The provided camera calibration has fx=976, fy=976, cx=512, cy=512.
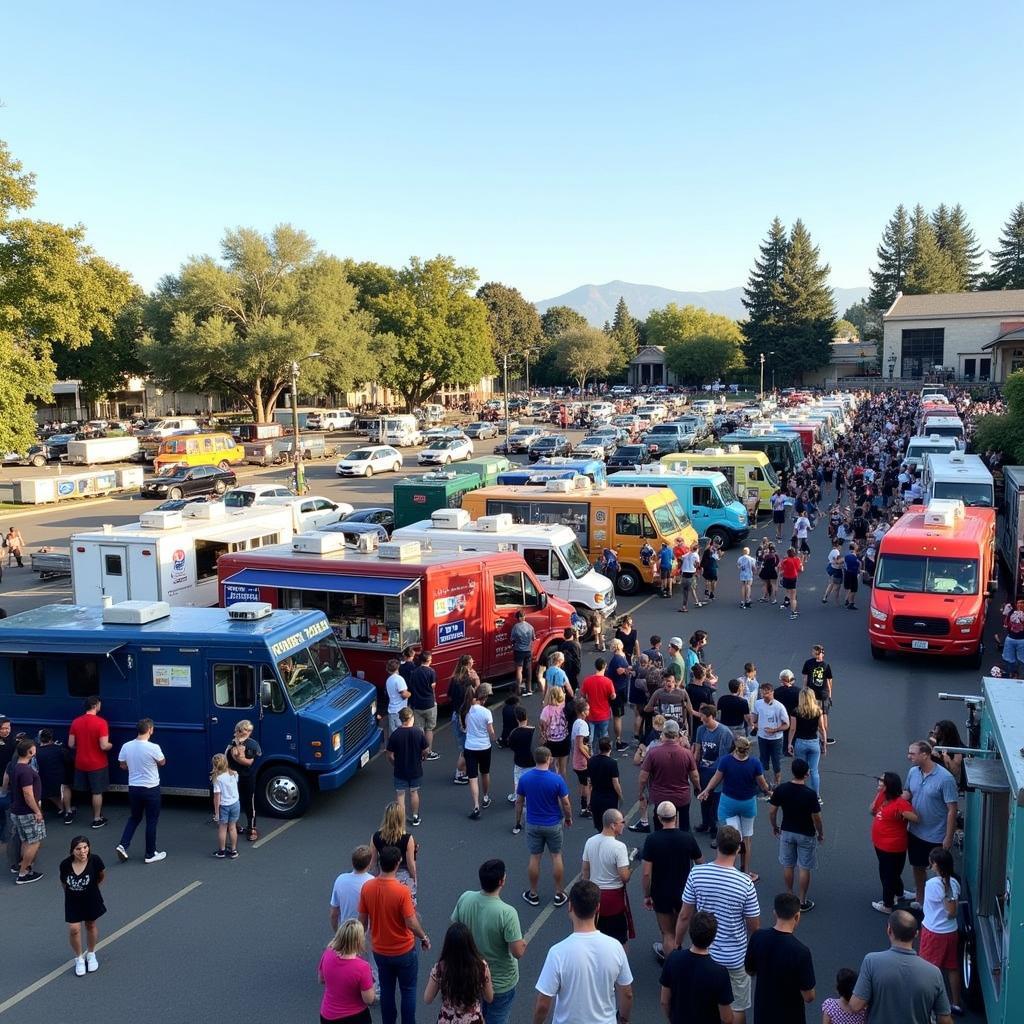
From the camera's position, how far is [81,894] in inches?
305

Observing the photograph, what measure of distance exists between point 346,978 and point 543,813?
3.01 m

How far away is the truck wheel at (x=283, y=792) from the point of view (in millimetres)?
11023

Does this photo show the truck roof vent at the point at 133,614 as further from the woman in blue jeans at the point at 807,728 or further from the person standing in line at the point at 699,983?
the person standing in line at the point at 699,983

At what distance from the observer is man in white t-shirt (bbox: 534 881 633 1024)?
5.59 metres

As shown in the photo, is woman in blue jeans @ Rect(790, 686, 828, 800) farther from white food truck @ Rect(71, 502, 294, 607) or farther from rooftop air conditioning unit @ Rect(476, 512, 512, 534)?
white food truck @ Rect(71, 502, 294, 607)

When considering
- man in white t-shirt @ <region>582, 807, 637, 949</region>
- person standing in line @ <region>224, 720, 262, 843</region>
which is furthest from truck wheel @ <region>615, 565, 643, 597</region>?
man in white t-shirt @ <region>582, 807, 637, 949</region>

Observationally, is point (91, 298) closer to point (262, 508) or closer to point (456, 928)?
point (262, 508)

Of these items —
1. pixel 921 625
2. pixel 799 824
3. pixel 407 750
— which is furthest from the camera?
pixel 921 625

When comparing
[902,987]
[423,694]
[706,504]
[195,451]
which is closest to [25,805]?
[423,694]

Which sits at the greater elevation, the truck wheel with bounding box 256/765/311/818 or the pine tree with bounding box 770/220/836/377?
the pine tree with bounding box 770/220/836/377

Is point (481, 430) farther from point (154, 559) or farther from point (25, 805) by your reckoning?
point (25, 805)

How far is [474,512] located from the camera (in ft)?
77.5

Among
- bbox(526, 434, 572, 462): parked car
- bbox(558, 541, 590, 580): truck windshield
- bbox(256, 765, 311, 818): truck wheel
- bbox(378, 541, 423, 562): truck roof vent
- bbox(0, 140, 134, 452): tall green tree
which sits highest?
bbox(0, 140, 134, 452): tall green tree

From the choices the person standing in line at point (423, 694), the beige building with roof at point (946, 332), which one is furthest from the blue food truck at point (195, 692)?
the beige building with roof at point (946, 332)
